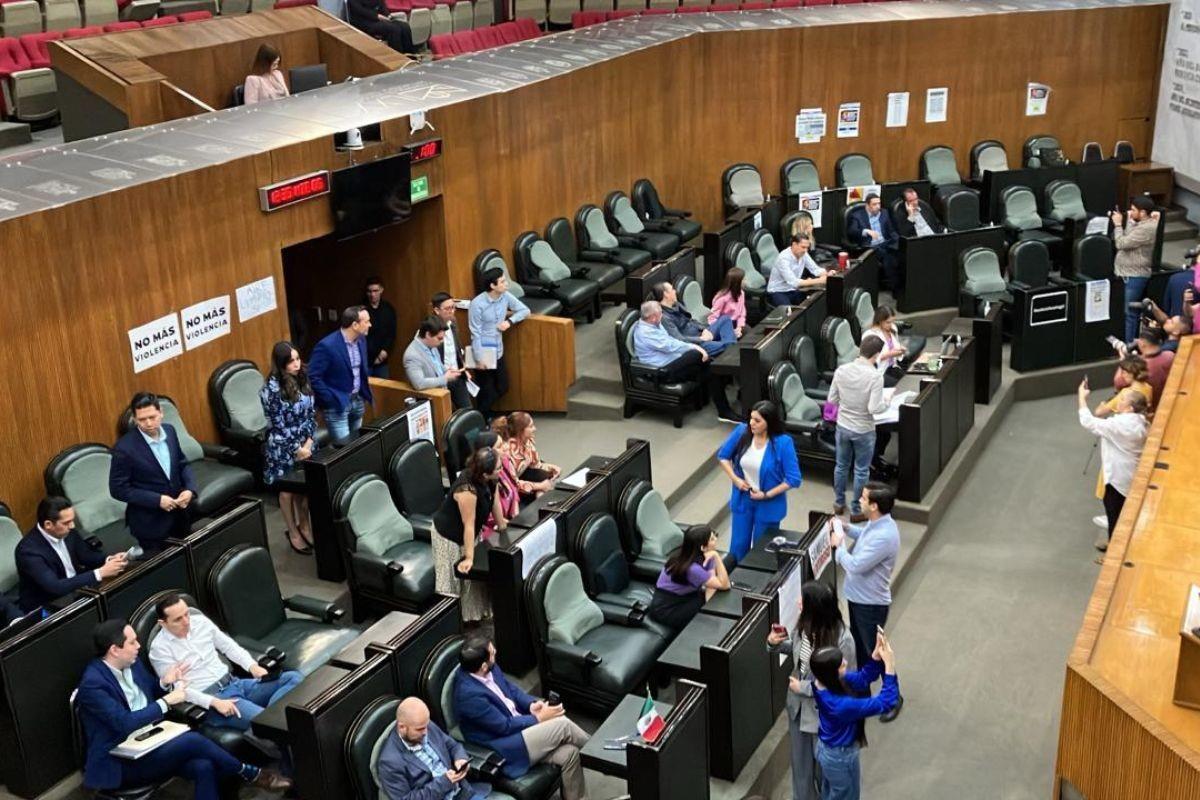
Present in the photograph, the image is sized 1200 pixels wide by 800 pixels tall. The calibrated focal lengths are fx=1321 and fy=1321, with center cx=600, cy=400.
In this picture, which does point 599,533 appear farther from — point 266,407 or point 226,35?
point 226,35

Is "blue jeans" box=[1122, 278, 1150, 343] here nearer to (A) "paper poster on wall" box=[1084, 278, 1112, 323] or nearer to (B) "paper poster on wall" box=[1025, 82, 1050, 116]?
(A) "paper poster on wall" box=[1084, 278, 1112, 323]

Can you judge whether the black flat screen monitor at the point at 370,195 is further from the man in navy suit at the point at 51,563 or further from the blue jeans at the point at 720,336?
the man in navy suit at the point at 51,563

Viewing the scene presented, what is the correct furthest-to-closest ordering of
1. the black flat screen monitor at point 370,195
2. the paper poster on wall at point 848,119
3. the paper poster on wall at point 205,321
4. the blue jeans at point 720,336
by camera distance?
1. the paper poster on wall at point 848,119
2. the blue jeans at point 720,336
3. the black flat screen monitor at point 370,195
4. the paper poster on wall at point 205,321

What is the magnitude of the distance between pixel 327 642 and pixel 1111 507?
16.0 feet

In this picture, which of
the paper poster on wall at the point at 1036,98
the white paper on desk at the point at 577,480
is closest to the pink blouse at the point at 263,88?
the white paper on desk at the point at 577,480

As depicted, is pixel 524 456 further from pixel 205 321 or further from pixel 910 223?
pixel 910 223

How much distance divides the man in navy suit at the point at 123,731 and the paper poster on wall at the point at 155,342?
88.0 inches

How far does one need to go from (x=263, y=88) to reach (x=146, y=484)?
4276mm

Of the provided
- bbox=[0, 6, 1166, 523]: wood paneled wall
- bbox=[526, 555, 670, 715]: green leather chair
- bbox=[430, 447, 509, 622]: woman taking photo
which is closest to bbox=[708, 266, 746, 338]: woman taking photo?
bbox=[0, 6, 1166, 523]: wood paneled wall

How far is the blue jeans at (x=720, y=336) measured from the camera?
9.78 metres

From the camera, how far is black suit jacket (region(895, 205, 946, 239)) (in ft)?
40.2

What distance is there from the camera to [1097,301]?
10930 mm

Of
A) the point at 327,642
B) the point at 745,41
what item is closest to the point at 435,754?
the point at 327,642

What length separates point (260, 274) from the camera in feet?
27.2
